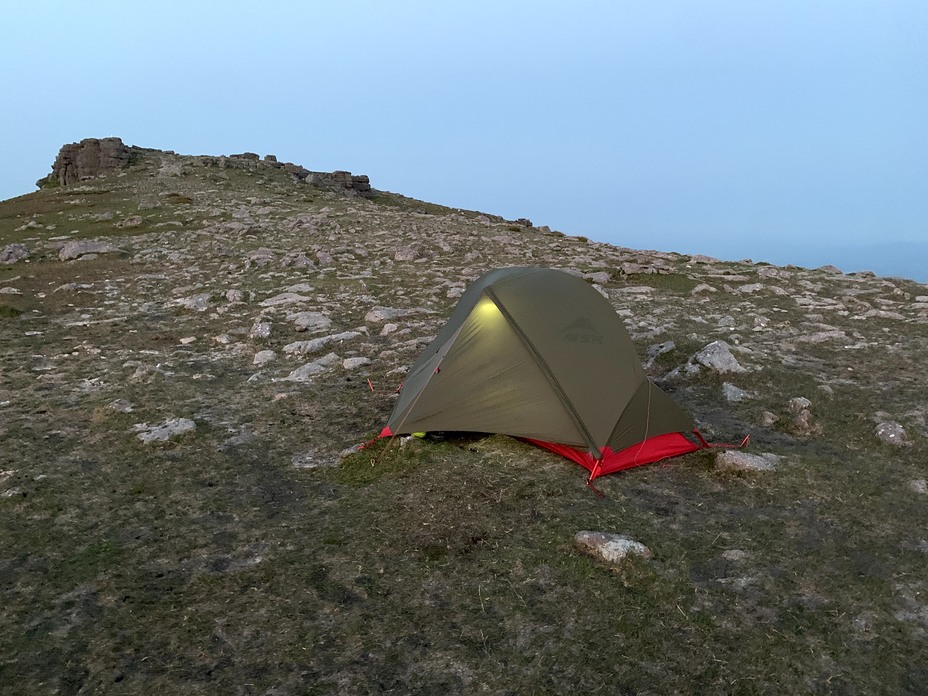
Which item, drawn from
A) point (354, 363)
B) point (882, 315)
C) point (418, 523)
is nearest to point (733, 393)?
point (418, 523)

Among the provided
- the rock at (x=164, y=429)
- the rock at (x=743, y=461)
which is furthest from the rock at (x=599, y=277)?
the rock at (x=164, y=429)

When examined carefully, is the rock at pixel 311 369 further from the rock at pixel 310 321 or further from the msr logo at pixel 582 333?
the msr logo at pixel 582 333

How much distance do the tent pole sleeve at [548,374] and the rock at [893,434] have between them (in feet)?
12.9

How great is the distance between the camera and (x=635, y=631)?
4578 millimetres

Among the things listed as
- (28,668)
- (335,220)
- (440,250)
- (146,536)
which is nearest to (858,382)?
(146,536)

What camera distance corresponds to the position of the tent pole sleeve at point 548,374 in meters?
6.93

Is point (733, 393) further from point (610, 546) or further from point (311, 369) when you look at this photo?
point (311, 369)

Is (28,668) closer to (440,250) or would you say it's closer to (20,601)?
(20,601)

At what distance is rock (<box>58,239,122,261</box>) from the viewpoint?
20.7m

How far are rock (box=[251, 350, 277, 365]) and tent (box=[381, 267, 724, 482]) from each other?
13.5 ft

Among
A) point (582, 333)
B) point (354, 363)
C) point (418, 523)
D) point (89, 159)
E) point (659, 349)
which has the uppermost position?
point (89, 159)

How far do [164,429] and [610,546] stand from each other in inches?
236

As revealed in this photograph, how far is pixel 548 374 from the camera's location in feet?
23.8

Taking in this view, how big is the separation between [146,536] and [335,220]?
2323 centimetres
